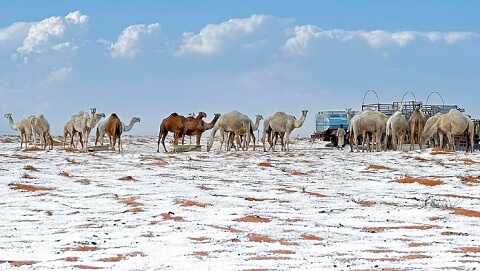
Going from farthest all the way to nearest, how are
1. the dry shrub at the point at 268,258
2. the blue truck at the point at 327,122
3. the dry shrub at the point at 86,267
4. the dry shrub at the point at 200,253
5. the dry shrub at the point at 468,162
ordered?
the blue truck at the point at 327,122 → the dry shrub at the point at 468,162 → the dry shrub at the point at 200,253 → the dry shrub at the point at 268,258 → the dry shrub at the point at 86,267

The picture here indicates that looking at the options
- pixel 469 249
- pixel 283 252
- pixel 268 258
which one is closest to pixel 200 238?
pixel 283 252

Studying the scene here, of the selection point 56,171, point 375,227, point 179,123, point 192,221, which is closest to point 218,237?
point 192,221

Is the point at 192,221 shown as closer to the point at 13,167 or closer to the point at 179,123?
the point at 13,167

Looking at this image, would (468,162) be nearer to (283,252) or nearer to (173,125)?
(173,125)

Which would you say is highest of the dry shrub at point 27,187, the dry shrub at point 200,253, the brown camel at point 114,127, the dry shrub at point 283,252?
the brown camel at point 114,127

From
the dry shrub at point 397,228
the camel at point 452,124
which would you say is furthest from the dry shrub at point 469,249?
the camel at point 452,124

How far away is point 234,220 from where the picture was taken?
902cm

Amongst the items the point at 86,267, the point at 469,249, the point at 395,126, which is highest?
the point at 395,126

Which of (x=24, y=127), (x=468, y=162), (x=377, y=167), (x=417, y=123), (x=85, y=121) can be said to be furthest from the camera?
(x=24, y=127)

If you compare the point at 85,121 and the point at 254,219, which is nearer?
the point at 254,219

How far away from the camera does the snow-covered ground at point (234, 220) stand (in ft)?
21.4

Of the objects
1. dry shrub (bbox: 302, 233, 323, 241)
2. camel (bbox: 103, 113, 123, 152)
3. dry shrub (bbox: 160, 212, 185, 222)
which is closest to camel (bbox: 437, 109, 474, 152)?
camel (bbox: 103, 113, 123, 152)

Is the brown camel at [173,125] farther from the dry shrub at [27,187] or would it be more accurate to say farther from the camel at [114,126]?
the dry shrub at [27,187]

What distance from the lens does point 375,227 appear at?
8.50 metres
